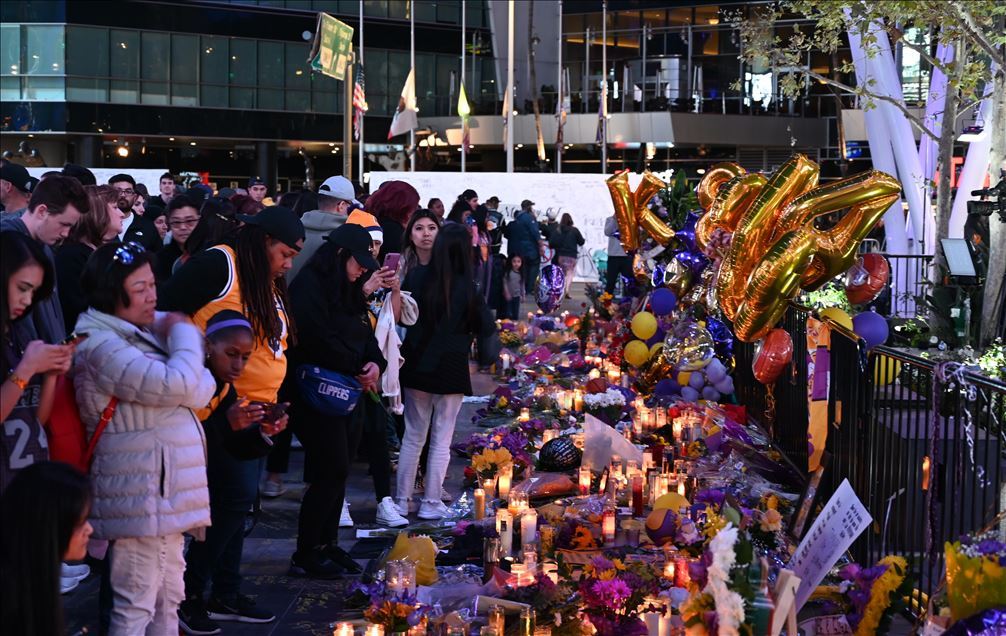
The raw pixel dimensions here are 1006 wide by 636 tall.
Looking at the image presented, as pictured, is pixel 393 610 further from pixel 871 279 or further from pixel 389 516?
pixel 871 279

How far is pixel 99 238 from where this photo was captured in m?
6.79

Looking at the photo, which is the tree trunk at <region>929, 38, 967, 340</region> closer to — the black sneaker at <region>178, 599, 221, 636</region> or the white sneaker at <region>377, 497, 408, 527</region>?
the white sneaker at <region>377, 497, 408, 527</region>

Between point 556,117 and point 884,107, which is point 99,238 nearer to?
point 884,107

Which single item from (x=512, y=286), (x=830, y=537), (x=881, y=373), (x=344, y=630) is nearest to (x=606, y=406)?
(x=881, y=373)

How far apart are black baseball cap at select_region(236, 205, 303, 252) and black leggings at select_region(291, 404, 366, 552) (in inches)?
44.1

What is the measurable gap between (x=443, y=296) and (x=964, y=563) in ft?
13.9

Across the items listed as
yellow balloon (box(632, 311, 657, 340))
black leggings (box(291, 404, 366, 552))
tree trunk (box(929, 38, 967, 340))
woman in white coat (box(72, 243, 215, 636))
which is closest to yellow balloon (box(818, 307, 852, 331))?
black leggings (box(291, 404, 366, 552))

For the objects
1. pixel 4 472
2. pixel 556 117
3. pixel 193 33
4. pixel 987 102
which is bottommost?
pixel 4 472

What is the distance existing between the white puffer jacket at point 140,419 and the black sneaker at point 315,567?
2190 millimetres

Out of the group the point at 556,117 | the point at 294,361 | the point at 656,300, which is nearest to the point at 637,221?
the point at 656,300

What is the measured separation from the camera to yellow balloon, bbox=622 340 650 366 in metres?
12.3

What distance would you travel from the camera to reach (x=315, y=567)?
6.95 metres

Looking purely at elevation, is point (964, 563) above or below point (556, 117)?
below

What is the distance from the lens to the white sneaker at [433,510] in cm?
827
